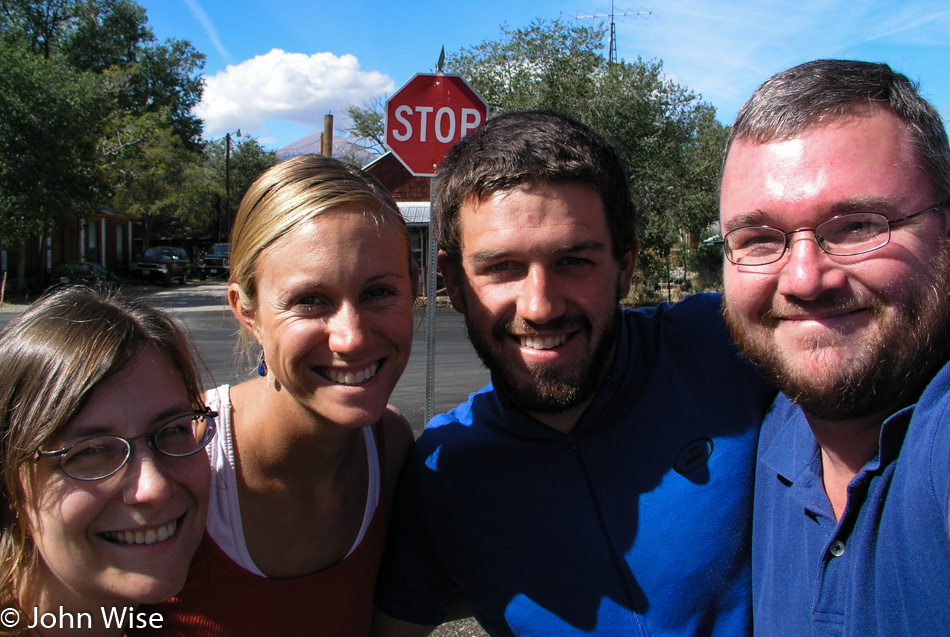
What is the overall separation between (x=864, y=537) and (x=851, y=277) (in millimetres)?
538

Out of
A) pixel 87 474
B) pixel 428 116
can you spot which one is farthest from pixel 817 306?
pixel 428 116

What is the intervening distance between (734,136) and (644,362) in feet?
2.30

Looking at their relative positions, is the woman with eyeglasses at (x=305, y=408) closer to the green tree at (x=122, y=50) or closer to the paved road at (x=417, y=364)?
the paved road at (x=417, y=364)

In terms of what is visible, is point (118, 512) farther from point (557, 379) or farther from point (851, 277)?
point (851, 277)

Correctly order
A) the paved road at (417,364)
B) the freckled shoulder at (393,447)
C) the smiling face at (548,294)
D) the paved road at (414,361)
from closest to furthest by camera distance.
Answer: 1. the smiling face at (548,294)
2. the freckled shoulder at (393,447)
3. the paved road at (417,364)
4. the paved road at (414,361)

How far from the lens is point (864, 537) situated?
1348 millimetres

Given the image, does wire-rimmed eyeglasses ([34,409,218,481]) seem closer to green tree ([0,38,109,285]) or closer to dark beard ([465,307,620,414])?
dark beard ([465,307,620,414])

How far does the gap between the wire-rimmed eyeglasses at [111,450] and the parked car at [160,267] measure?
33.0m

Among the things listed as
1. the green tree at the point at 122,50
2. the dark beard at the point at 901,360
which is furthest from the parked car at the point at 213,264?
the dark beard at the point at 901,360

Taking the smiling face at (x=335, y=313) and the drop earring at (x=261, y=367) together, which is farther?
the drop earring at (x=261, y=367)

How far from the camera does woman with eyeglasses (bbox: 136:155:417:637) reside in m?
1.76

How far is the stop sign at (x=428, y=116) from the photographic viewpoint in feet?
13.5

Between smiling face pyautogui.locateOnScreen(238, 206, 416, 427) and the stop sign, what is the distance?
2386mm

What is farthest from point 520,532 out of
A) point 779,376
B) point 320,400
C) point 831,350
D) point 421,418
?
point 421,418
